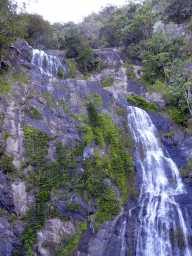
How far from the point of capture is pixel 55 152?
45.0 ft

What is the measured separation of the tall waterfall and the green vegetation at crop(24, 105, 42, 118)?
8.71 metres

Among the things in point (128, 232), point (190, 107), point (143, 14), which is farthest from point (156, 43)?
point (128, 232)

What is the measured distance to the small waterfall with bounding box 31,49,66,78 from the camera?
22.2 m

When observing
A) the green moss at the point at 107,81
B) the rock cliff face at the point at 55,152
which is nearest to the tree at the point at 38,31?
the rock cliff face at the point at 55,152

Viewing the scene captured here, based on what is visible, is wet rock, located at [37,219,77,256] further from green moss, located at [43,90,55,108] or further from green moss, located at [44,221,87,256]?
green moss, located at [43,90,55,108]

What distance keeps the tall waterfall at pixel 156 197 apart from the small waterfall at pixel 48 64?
32.6 feet

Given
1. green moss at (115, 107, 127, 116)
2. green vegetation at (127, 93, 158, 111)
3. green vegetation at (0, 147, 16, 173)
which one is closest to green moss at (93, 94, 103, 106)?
green moss at (115, 107, 127, 116)

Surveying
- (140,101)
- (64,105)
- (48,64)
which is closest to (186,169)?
(140,101)

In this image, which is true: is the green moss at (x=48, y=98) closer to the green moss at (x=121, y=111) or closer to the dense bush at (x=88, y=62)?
the green moss at (x=121, y=111)

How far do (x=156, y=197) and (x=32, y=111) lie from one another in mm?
11244

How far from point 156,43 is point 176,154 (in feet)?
53.4

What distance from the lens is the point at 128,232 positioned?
12.2m

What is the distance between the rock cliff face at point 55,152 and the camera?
434 inches

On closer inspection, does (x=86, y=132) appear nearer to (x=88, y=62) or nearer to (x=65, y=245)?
(x=65, y=245)
